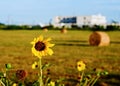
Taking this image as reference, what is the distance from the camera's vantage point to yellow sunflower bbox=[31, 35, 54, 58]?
3481 millimetres

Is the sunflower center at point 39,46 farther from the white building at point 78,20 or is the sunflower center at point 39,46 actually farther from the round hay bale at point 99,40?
the white building at point 78,20

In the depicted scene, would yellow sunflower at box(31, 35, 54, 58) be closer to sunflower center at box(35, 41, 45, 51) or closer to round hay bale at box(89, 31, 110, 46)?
sunflower center at box(35, 41, 45, 51)

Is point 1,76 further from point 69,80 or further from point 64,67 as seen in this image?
point 64,67

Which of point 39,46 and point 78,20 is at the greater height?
point 39,46

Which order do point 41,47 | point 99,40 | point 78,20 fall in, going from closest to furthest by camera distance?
point 41,47
point 99,40
point 78,20

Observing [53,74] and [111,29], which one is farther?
[111,29]

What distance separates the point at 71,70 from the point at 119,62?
284 centimetres

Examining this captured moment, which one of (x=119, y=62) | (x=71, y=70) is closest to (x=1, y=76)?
(x=71, y=70)

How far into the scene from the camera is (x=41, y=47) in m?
3.55

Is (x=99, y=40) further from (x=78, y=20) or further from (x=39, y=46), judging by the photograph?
(x=78, y=20)

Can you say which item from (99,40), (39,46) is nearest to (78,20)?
(99,40)

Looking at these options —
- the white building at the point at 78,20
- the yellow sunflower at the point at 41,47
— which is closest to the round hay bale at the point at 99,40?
the yellow sunflower at the point at 41,47

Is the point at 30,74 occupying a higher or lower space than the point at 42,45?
lower

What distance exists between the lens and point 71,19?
143 meters
